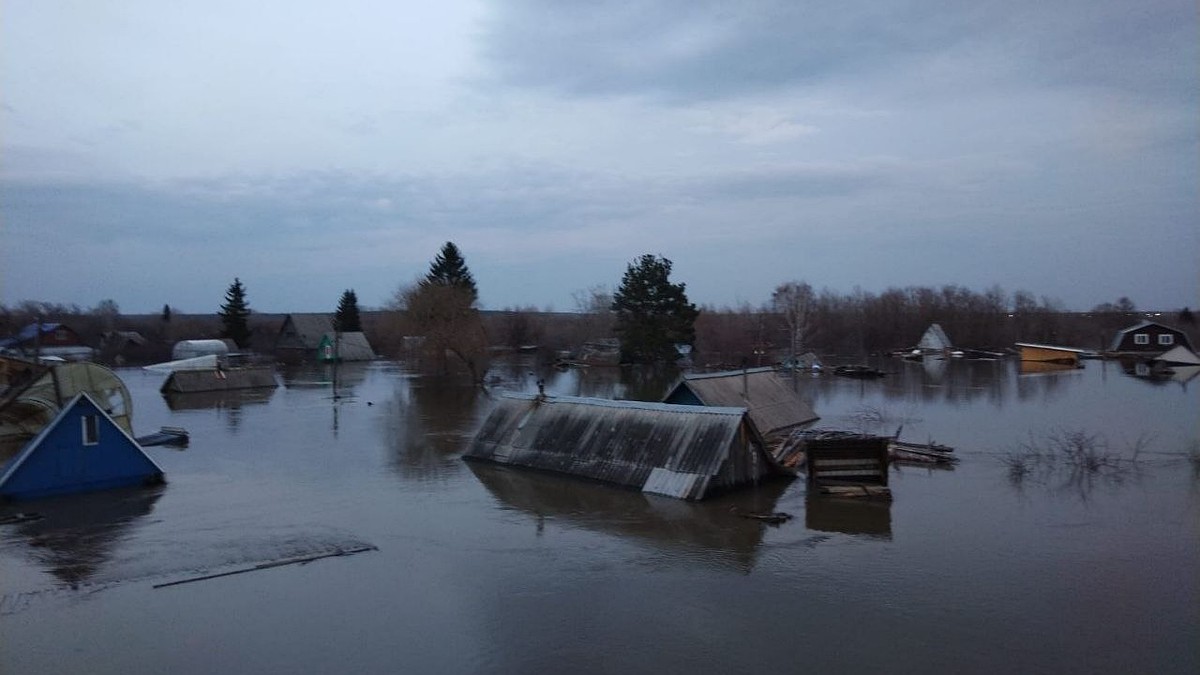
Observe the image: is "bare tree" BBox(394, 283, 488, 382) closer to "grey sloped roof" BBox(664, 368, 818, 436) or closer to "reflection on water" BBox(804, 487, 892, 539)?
"grey sloped roof" BBox(664, 368, 818, 436)

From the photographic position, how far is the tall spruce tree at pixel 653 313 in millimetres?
51250

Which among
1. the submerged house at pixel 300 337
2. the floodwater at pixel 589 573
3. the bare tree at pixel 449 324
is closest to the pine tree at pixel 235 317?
the submerged house at pixel 300 337

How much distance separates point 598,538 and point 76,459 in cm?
1030

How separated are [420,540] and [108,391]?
1104 cm

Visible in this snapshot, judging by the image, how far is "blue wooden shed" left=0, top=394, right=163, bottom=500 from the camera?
615 inches

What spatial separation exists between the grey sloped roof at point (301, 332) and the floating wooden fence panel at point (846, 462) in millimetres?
53884

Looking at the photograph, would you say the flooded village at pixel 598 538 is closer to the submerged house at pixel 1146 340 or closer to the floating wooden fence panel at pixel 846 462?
the floating wooden fence panel at pixel 846 462

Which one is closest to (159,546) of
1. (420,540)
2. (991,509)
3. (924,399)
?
(420,540)

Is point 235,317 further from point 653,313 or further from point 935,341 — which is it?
point 935,341

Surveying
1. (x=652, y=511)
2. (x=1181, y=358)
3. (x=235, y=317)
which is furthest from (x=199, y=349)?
(x=1181, y=358)

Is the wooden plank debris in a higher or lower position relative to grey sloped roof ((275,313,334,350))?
lower

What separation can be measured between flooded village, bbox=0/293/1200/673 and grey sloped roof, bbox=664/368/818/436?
9cm

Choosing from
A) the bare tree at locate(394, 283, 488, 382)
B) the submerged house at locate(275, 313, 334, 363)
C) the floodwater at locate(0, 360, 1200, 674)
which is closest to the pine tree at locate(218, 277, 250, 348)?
the submerged house at locate(275, 313, 334, 363)

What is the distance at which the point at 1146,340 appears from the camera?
5912 cm
